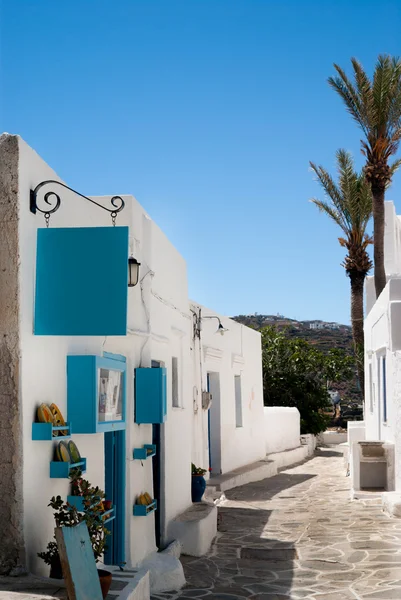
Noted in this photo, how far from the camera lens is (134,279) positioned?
7.60 meters

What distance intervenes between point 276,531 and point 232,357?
22.5 ft

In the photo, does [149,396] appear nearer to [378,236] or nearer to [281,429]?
[378,236]

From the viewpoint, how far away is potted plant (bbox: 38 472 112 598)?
515 centimetres

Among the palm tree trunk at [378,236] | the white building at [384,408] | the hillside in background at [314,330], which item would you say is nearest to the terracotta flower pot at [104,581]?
the white building at [384,408]

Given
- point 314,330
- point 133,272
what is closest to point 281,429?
point 133,272

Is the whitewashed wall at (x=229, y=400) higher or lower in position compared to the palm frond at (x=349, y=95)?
lower

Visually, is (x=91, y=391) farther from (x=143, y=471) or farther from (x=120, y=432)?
(x=143, y=471)

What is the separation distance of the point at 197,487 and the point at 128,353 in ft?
13.9

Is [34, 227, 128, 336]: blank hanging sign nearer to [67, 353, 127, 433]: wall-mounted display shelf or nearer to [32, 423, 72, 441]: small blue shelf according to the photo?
[32, 423, 72, 441]: small blue shelf

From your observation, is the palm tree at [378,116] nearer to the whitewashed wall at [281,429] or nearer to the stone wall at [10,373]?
the whitewashed wall at [281,429]

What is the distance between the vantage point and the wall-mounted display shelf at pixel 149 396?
8.20 m

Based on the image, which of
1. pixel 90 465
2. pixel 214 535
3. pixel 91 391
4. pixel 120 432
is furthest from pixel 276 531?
pixel 91 391

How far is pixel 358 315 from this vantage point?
24.0m

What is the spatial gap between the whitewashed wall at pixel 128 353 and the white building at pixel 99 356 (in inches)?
0.5
